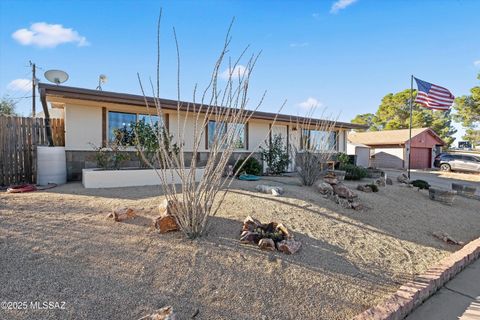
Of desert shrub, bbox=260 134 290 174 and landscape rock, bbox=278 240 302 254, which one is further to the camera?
desert shrub, bbox=260 134 290 174

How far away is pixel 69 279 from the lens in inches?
89.0

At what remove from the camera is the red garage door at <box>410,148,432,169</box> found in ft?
76.5

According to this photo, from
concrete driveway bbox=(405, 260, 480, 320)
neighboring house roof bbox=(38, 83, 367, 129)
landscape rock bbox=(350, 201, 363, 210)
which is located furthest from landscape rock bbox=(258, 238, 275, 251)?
neighboring house roof bbox=(38, 83, 367, 129)

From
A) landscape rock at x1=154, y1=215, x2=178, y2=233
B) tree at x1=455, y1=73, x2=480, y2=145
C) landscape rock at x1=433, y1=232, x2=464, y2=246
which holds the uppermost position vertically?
tree at x1=455, y1=73, x2=480, y2=145

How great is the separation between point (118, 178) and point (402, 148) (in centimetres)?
2462

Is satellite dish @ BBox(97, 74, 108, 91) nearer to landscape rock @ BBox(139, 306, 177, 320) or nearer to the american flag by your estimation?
landscape rock @ BBox(139, 306, 177, 320)

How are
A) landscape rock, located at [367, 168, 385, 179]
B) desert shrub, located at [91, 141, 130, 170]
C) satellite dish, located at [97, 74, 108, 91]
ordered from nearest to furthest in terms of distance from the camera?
desert shrub, located at [91, 141, 130, 170] → satellite dish, located at [97, 74, 108, 91] → landscape rock, located at [367, 168, 385, 179]

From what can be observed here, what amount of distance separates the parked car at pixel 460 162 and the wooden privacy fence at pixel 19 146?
89.5ft

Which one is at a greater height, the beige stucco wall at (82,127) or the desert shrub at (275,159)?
the beige stucco wall at (82,127)

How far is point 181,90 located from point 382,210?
5.04 metres

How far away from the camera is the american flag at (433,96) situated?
1148 cm

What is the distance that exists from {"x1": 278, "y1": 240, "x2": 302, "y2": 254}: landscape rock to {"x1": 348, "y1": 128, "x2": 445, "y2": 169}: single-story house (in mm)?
23710

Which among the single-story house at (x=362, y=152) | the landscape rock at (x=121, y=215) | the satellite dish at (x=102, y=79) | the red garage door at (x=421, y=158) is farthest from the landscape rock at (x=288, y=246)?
the red garage door at (x=421, y=158)

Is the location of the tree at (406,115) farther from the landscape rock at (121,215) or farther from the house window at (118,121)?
the landscape rock at (121,215)
